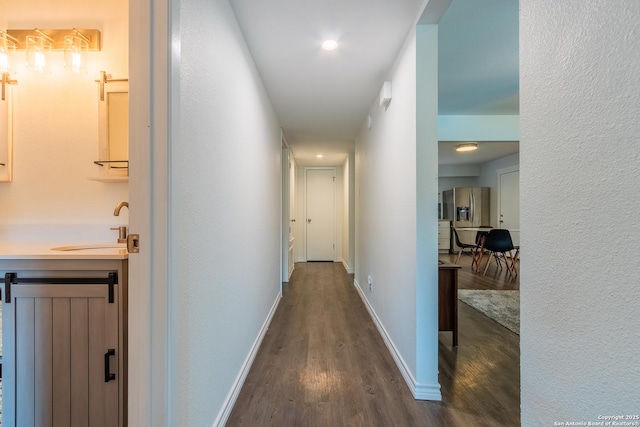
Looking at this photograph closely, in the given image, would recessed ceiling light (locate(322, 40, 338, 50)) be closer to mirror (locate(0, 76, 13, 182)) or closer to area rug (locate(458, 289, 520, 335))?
mirror (locate(0, 76, 13, 182))

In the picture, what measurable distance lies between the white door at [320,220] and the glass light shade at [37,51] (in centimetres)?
502

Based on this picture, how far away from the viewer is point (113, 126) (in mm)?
1519

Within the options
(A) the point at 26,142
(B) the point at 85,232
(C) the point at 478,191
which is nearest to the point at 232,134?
(B) the point at 85,232

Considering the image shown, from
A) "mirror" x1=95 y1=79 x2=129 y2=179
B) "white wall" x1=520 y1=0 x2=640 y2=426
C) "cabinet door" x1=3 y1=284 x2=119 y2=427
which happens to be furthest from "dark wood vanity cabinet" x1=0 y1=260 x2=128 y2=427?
"white wall" x1=520 y1=0 x2=640 y2=426

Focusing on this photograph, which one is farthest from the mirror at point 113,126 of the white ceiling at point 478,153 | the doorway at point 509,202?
the doorway at point 509,202

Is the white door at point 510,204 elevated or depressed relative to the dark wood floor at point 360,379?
elevated

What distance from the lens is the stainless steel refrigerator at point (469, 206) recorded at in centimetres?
695

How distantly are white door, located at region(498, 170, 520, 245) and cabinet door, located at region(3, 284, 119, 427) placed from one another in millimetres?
6971

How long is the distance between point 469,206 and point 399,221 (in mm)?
6110

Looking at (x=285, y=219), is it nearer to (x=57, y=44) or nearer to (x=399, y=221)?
(x=399, y=221)

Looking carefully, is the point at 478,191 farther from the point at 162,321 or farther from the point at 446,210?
the point at 162,321

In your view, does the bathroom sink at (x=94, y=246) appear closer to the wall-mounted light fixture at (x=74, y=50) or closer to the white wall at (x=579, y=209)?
the wall-mounted light fixture at (x=74, y=50)

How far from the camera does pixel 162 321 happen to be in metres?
0.89

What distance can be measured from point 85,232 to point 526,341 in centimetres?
207
